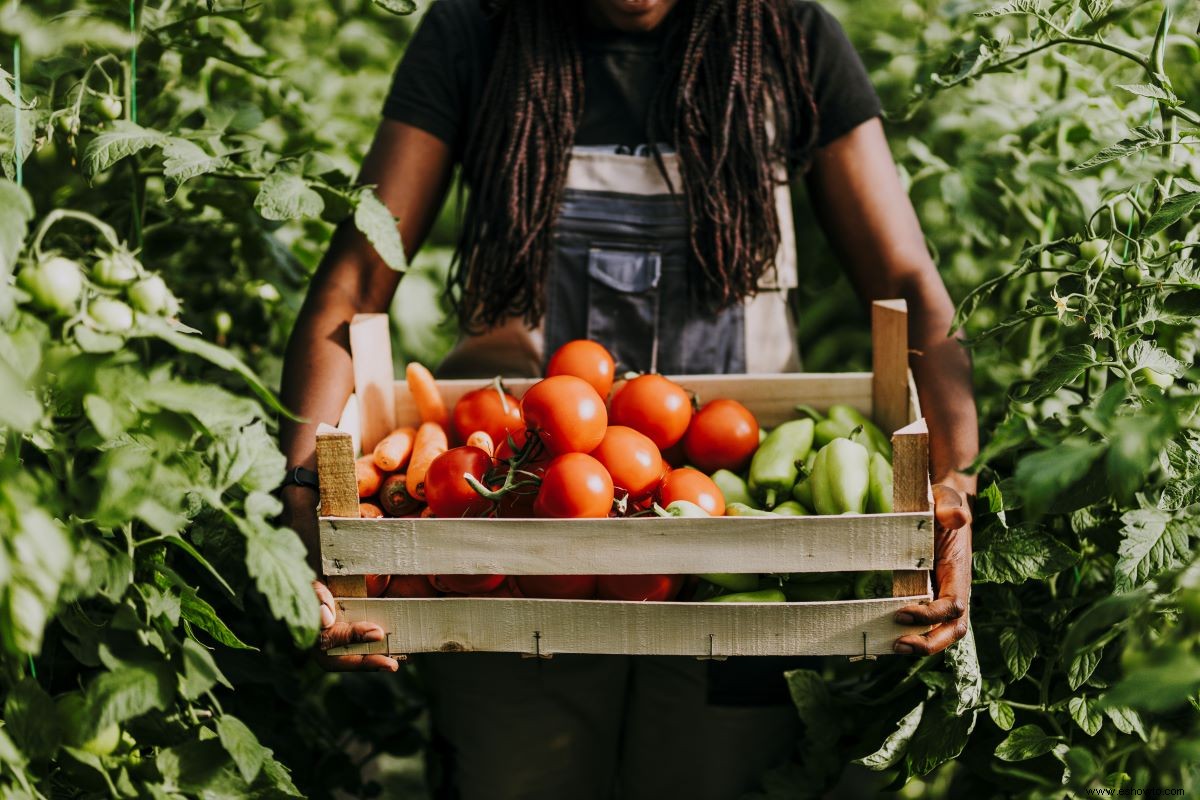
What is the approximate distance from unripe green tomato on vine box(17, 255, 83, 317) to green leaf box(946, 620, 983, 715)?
1.04 metres

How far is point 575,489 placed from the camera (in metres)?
1.20

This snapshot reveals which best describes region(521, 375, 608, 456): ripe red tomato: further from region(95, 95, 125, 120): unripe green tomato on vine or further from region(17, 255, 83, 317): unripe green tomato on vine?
region(95, 95, 125, 120): unripe green tomato on vine

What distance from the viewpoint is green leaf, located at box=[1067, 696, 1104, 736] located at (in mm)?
1236

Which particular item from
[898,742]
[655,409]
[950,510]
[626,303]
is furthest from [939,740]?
[626,303]

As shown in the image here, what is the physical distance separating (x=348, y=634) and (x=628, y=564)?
0.34 m

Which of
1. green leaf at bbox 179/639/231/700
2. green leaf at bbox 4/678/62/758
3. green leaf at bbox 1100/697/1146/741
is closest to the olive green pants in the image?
green leaf at bbox 1100/697/1146/741

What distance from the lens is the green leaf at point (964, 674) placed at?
50.4 inches

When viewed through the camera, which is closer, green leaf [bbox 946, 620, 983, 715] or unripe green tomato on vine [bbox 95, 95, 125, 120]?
green leaf [bbox 946, 620, 983, 715]

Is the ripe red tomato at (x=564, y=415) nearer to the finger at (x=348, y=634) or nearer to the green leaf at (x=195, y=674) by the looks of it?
the finger at (x=348, y=634)

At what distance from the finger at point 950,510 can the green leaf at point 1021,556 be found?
0.08 meters

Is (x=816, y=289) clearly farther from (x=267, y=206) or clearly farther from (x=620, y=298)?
(x=267, y=206)

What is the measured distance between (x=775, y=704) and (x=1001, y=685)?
43 cm

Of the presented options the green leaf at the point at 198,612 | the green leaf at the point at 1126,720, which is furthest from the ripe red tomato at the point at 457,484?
the green leaf at the point at 1126,720

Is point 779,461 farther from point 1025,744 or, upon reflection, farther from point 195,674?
point 195,674
